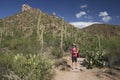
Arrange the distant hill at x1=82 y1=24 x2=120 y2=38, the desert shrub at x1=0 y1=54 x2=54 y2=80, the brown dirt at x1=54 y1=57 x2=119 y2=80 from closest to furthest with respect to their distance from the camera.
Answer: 1. the desert shrub at x1=0 y1=54 x2=54 y2=80
2. the brown dirt at x1=54 y1=57 x2=119 y2=80
3. the distant hill at x1=82 y1=24 x2=120 y2=38

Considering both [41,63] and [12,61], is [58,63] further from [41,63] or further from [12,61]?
[12,61]

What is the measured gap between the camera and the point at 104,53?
13.9m

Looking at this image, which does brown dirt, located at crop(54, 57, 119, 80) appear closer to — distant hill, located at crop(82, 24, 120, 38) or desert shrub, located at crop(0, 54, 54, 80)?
desert shrub, located at crop(0, 54, 54, 80)

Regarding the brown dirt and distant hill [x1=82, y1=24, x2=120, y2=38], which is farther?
distant hill [x1=82, y1=24, x2=120, y2=38]

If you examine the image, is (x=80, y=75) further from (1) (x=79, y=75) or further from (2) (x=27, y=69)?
(2) (x=27, y=69)

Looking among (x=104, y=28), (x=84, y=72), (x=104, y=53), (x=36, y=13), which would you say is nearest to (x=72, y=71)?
(x=84, y=72)

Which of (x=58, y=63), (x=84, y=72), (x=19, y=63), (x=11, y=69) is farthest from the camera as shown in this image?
(x=58, y=63)

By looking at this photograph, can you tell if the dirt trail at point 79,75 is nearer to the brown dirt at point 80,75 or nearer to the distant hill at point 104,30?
the brown dirt at point 80,75

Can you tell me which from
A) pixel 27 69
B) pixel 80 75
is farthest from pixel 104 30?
pixel 27 69

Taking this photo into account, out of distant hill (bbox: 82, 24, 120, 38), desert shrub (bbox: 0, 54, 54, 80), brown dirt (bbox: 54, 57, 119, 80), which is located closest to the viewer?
desert shrub (bbox: 0, 54, 54, 80)

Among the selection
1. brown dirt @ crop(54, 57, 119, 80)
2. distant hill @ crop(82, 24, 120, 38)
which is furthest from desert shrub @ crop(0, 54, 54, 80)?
distant hill @ crop(82, 24, 120, 38)

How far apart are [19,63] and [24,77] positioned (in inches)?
28.3

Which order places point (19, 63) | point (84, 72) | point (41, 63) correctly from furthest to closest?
point (84, 72) < point (41, 63) < point (19, 63)

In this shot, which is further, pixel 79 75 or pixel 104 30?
pixel 104 30
